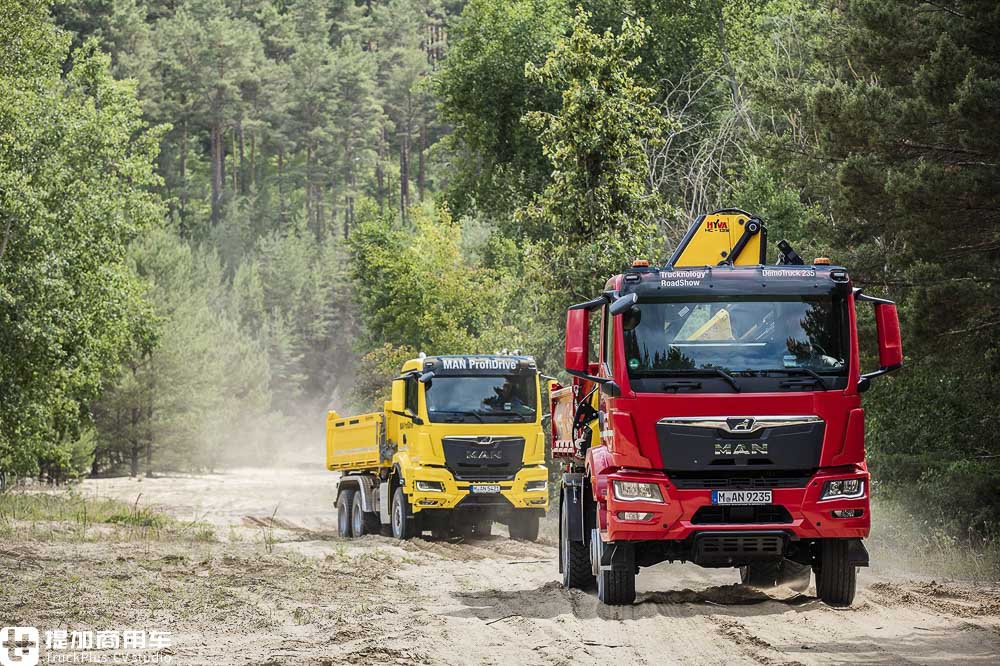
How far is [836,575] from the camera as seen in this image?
482 inches

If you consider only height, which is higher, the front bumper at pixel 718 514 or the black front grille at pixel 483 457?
the black front grille at pixel 483 457

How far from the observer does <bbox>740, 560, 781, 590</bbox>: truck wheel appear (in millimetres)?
14102

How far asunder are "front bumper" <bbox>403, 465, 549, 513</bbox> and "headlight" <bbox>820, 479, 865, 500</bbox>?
11766 millimetres

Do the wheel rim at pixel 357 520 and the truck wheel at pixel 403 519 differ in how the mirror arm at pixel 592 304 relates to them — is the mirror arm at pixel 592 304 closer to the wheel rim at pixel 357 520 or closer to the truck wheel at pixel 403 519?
the truck wheel at pixel 403 519

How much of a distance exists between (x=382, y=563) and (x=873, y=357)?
25.7ft

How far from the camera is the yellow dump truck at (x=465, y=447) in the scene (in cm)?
2306

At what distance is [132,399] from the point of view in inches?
2463

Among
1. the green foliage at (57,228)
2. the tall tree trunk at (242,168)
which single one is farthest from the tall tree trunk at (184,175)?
the green foliage at (57,228)

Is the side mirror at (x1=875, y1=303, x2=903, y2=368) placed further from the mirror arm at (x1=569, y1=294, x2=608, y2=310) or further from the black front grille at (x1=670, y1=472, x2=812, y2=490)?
the mirror arm at (x1=569, y1=294, x2=608, y2=310)

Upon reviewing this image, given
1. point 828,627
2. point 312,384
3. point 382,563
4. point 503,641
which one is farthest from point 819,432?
point 312,384

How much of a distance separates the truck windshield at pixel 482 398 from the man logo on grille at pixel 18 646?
12.3 m

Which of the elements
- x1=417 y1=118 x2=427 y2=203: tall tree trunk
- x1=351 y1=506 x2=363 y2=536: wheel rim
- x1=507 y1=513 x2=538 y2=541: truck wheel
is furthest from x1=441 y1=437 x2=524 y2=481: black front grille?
x1=417 y1=118 x2=427 y2=203: tall tree trunk

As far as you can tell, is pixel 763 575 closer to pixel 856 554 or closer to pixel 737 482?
pixel 856 554

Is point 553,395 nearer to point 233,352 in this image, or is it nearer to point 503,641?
point 503,641
